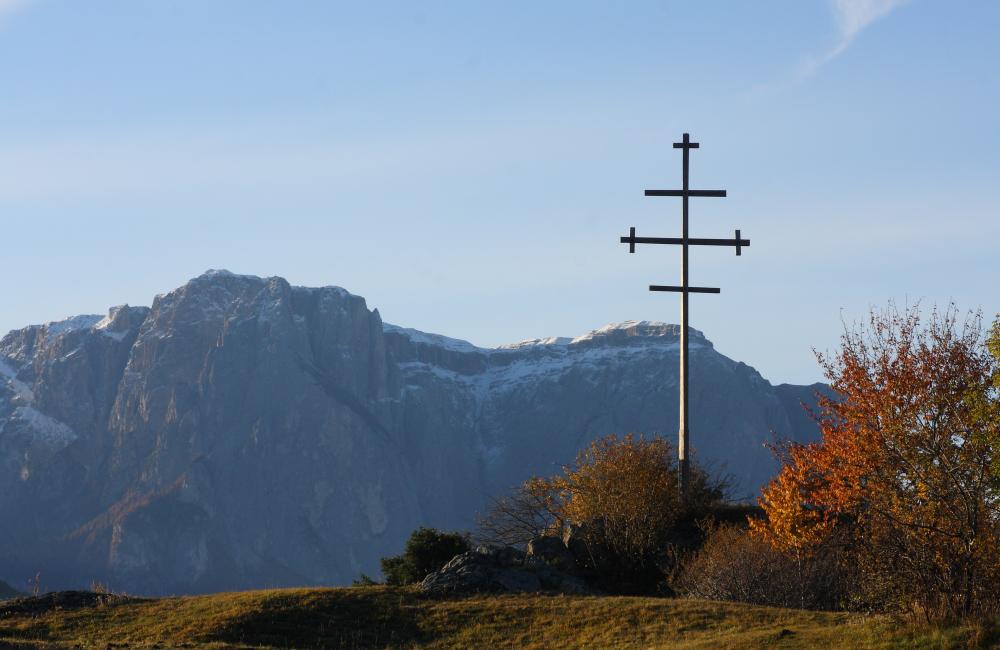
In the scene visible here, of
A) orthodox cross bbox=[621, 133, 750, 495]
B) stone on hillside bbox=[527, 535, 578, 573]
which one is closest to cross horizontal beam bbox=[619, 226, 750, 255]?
orthodox cross bbox=[621, 133, 750, 495]

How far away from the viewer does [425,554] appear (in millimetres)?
43562

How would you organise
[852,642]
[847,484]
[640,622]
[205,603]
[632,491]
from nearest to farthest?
1. [852,642]
2. [640,622]
3. [847,484]
4. [205,603]
5. [632,491]

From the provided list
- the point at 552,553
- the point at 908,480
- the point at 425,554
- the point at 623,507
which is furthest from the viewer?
the point at 623,507

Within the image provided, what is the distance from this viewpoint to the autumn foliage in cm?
2891

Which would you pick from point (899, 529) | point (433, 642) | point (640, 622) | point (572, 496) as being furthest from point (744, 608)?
point (572, 496)

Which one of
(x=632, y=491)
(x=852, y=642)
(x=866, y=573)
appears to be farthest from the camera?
(x=632, y=491)

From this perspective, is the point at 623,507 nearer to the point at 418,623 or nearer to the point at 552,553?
the point at 552,553

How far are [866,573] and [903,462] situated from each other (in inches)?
116

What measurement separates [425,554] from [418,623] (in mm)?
8297

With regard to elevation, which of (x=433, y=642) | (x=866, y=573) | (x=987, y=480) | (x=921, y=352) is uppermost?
(x=921, y=352)

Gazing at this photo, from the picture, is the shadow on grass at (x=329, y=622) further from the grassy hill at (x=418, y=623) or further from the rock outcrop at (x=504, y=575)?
the rock outcrop at (x=504, y=575)

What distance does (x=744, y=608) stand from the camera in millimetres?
33906

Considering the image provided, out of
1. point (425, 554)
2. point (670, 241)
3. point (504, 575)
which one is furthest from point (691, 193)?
point (425, 554)

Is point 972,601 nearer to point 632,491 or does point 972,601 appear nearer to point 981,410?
point 981,410
